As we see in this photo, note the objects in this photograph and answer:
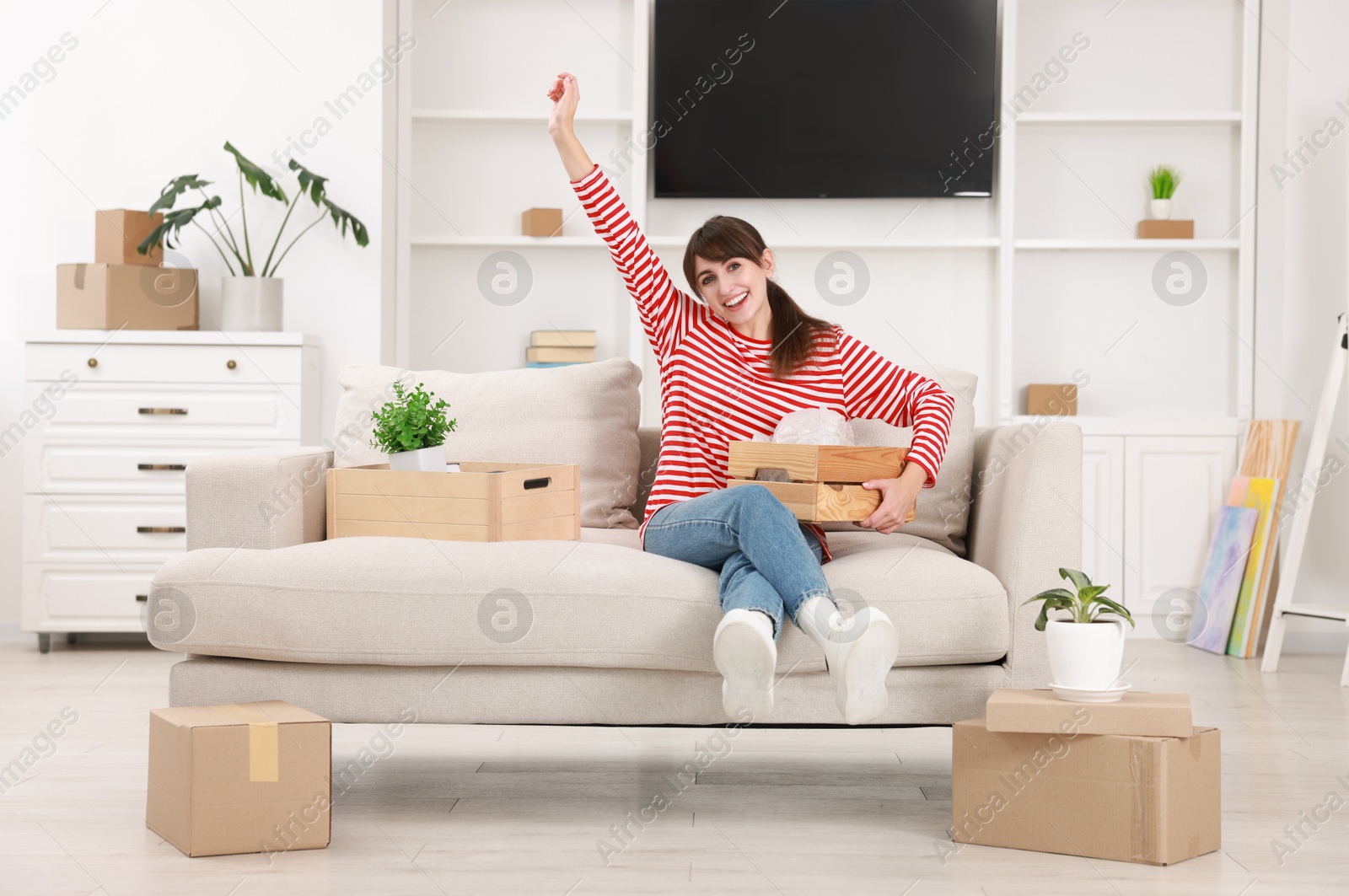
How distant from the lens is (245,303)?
147 inches

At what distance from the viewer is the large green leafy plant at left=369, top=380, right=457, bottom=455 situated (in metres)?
2.24

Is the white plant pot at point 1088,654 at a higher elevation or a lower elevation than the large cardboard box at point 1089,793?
higher

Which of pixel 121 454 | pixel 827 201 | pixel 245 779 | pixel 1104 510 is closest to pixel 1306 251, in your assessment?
pixel 1104 510

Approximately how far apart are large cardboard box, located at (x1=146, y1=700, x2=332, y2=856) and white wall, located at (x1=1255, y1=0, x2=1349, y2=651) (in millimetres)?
3318

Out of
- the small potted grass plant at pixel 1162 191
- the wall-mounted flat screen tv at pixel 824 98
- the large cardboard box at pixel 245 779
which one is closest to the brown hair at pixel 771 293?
the large cardboard box at pixel 245 779

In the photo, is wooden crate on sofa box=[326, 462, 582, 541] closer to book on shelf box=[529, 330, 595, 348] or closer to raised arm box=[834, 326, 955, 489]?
raised arm box=[834, 326, 955, 489]

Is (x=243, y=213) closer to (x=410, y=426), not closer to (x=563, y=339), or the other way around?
(x=563, y=339)

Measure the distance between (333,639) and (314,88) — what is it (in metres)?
2.58

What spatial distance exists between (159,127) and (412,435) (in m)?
2.29

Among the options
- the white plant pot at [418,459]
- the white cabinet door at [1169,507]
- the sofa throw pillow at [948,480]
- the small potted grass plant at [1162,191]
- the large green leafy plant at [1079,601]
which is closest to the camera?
the large green leafy plant at [1079,601]

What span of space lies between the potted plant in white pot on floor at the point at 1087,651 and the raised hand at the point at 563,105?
120cm

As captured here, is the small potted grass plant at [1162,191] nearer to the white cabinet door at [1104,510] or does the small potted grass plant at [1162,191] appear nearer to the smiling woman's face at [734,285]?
the white cabinet door at [1104,510]

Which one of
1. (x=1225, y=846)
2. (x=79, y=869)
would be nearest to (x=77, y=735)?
(x=79, y=869)

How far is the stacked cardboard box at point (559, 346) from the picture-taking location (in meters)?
4.22
